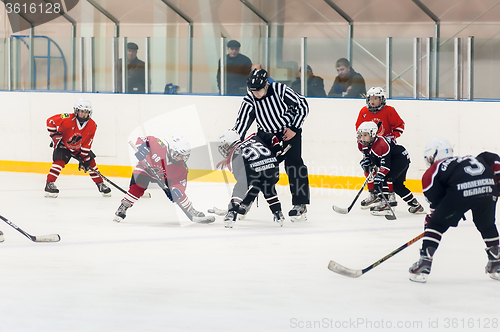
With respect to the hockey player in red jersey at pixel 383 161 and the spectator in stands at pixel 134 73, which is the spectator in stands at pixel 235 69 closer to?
the spectator in stands at pixel 134 73

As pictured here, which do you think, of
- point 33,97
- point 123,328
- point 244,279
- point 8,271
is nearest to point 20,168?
point 33,97

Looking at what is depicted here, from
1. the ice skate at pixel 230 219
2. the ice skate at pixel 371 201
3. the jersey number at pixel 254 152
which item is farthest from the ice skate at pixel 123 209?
the ice skate at pixel 371 201

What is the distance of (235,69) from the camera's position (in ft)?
25.0

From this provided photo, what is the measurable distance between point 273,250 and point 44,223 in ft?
6.18

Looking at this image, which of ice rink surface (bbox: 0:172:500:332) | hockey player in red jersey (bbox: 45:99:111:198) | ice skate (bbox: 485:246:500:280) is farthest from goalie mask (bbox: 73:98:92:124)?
ice skate (bbox: 485:246:500:280)

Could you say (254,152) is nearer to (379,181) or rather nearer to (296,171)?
(296,171)

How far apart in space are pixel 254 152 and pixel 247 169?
0.13m

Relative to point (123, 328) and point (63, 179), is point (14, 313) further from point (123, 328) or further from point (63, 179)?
point (63, 179)

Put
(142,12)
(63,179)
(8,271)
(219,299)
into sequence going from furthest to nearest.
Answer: (142,12) → (63,179) → (8,271) → (219,299)

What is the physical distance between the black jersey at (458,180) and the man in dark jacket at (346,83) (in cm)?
376

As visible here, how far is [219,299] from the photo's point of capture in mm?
3057

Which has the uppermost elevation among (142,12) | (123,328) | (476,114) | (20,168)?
(142,12)

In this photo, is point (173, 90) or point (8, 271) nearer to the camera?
point (8, 271)

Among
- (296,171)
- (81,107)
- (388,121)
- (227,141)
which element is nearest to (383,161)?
(388,121)
